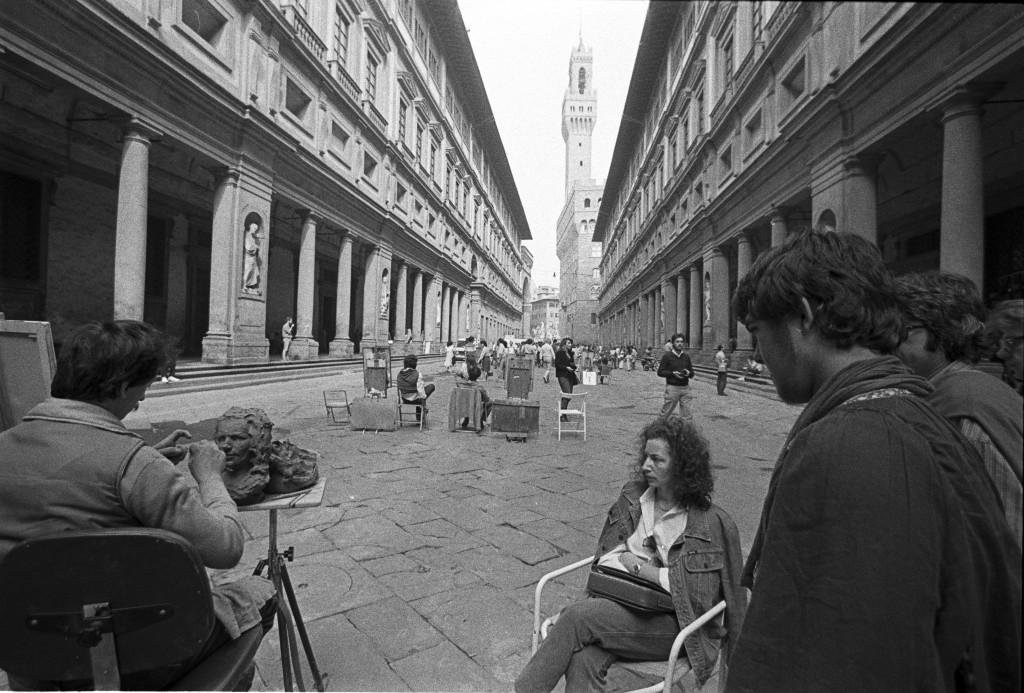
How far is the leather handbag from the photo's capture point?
1.61 metres

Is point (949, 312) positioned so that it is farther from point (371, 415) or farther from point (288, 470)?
point (371, 415)

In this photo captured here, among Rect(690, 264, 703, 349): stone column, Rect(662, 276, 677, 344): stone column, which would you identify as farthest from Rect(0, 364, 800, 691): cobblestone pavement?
Rect(690, 264, 703, 349): stone column

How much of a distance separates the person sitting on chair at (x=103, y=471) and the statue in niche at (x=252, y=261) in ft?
36.4

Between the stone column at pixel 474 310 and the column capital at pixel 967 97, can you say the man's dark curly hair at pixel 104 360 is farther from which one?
the stone column at pixel 474 310

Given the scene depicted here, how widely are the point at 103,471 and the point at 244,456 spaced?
1.98 feet

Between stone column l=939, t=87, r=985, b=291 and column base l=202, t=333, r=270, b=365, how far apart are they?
41.8 feet

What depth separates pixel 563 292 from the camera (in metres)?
68.1

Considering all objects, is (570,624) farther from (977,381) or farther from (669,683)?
(977,381)

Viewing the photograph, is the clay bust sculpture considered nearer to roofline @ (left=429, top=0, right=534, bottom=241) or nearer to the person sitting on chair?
the person sitting on chair

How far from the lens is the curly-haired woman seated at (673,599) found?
1571 mm

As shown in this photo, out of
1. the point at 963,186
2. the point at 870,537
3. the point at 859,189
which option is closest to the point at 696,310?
the point at 859,189

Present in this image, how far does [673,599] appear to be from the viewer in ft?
5.21

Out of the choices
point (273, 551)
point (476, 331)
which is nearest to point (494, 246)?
point (476, 331)

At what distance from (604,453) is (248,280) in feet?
31.3
